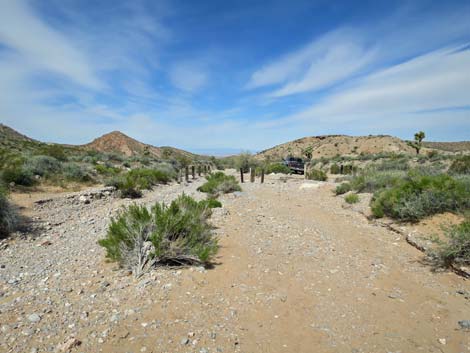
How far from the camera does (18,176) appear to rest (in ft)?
39.7

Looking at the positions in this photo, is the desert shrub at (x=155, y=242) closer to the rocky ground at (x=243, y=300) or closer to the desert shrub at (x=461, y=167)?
the rocky ground at (x=243, y=300)

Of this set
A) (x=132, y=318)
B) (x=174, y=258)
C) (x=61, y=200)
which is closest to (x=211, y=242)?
(x=174, y=258)

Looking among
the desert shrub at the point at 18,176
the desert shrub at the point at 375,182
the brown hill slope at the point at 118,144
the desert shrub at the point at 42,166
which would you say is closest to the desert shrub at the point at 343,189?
the desert shrub at the point at 375,182

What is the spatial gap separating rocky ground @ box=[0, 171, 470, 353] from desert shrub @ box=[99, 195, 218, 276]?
0.24 metres

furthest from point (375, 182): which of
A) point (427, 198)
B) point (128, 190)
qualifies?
point (128, 190)

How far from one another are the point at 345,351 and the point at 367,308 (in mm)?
1074

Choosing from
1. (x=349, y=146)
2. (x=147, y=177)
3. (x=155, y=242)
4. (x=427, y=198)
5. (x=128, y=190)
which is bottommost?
(x=155, y=242)

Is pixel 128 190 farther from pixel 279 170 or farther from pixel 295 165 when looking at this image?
pixel 295 165

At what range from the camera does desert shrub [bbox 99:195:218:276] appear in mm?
4895

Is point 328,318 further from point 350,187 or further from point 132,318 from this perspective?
point 350,187

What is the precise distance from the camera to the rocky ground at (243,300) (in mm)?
3250

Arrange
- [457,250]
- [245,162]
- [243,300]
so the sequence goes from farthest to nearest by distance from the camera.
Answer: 1. [245,162]
2. [457,250]
3. [243,300]

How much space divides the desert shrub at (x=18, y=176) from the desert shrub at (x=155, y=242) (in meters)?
9.46

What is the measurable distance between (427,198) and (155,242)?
715cm
